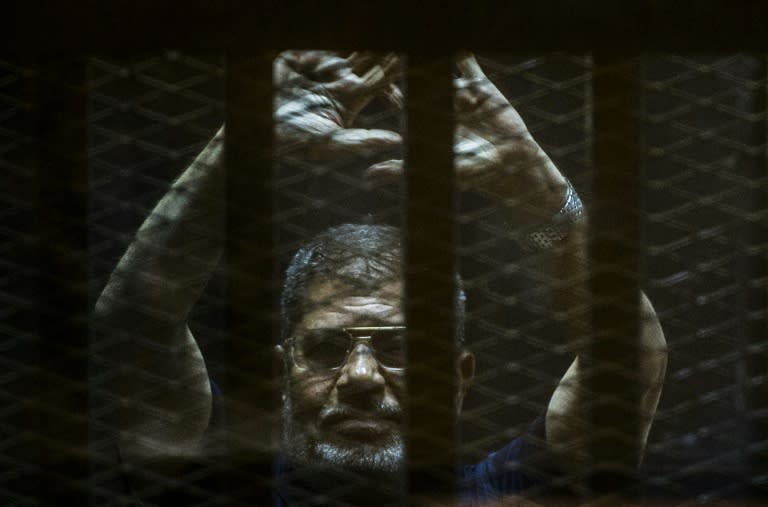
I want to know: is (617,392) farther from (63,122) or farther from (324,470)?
(63,122)

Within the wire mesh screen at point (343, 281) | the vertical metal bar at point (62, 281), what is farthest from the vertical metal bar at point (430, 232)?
the vertical metal bar at point (62, 281)

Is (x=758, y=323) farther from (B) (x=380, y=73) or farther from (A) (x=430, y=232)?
(B) (x=380, y=73)

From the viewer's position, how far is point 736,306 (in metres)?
1.26

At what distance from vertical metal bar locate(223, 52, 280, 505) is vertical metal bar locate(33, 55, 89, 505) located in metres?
0.15

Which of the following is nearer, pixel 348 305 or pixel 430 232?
pixel 430 232

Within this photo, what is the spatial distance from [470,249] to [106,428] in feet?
1.47

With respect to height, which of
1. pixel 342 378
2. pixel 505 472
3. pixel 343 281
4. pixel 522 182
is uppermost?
pixel 522 182

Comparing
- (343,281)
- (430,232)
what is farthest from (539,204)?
(343,281)

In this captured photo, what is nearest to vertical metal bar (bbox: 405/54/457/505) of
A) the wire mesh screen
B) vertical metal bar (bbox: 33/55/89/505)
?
the wire mesh screen

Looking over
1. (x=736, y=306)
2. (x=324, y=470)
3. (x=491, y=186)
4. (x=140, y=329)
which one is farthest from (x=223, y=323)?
(x=736, y=306)

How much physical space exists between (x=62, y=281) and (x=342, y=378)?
34 centimetres

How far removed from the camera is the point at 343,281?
121 centimetres

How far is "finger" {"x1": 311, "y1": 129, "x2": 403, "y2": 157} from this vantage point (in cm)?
111

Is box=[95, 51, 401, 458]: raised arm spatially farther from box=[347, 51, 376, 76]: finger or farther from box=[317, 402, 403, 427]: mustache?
box=[317, 402, 403, 427]: mustache
